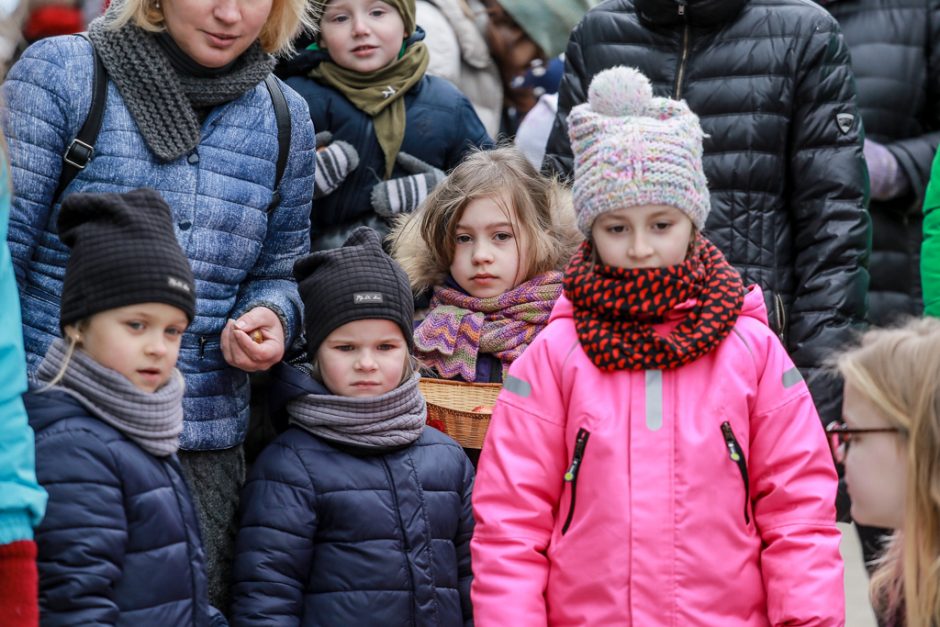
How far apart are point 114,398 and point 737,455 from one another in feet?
4.66

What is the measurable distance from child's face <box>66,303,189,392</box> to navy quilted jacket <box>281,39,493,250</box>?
1.37 m

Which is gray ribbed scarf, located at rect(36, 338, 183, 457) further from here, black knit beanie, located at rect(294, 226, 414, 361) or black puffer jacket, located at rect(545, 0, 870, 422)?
black puffer jacket, located at rect(545, 0, 870, 422)

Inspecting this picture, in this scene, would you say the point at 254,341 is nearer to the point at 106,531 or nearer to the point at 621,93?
the point at 106,531

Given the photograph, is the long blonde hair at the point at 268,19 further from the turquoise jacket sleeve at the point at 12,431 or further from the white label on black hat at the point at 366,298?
the turquoise jacket sleeve at the point at 12,431

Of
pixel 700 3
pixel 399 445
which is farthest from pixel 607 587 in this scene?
pixel 700 3

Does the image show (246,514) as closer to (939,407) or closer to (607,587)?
(607,587)

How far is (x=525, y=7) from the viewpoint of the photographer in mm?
6035

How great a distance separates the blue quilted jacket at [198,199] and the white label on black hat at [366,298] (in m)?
0.20

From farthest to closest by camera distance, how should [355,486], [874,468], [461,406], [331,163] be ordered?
1. [331,163]
2. [461,406]
3. [355,486]
4. [874,468]

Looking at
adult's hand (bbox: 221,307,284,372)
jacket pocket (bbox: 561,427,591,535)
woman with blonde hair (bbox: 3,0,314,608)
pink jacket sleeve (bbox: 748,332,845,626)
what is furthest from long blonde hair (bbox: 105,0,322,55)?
pink jacket sleeve (bbox: 748,332,845,626)

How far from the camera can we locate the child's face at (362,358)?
4121 mm

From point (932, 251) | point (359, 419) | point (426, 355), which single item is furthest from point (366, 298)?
point (932, 251)

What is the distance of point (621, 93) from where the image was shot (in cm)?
381

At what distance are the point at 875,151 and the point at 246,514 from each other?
9.50 feet
